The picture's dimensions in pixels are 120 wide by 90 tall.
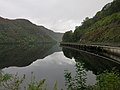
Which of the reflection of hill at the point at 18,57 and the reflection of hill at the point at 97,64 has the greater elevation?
the reflection of hill at the point at 97,64

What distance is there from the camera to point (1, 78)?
573 inches

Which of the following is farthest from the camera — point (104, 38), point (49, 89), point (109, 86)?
point (104, 38)

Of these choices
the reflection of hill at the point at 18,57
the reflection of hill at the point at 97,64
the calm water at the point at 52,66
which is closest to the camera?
the calm water at the point at 52,66

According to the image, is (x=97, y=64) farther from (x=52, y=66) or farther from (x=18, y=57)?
(x=18, y=57)

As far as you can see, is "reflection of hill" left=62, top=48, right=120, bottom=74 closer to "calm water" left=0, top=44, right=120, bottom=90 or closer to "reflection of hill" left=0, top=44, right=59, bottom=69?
"calm water" left=0, top=44, right=120, bottom=90

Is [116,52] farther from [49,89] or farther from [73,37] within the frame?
[73,37]

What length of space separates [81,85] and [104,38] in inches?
2513

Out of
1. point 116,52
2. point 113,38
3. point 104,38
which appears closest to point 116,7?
point 104,38

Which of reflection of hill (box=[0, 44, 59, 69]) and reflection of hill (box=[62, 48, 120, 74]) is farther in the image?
reflection of hill (box=[0, 44, 59, 69])

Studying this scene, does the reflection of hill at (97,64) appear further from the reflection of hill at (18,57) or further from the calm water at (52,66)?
the reflection of hill at (18,57)

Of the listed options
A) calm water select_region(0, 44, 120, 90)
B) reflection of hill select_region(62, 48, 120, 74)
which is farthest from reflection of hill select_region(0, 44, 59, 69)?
reflection of hill select_region(62, 48, 120, 74)

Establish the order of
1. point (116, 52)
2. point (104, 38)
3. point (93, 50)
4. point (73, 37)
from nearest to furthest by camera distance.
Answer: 1. point (116, 52)
2. point (93, 50)
3. point (104, 38)
4. point (73, 37)

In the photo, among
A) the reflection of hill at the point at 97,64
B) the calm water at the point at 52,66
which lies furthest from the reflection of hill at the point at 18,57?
the reflection of hill at the point at 97,64

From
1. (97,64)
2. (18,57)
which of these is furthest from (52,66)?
(18,57)
